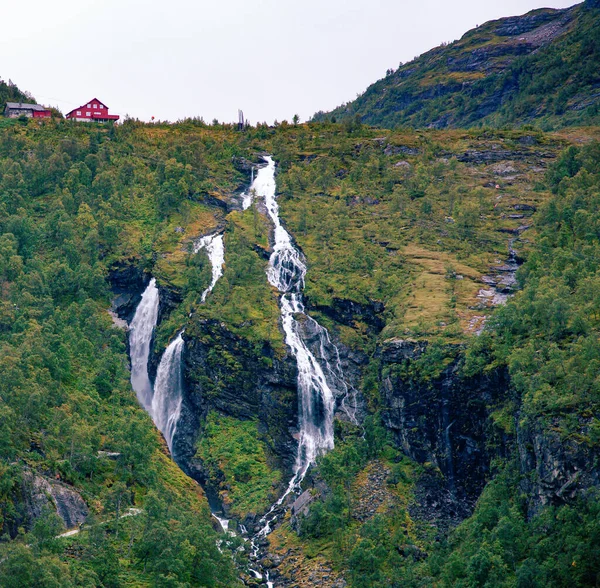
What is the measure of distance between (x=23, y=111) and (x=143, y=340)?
55.9m

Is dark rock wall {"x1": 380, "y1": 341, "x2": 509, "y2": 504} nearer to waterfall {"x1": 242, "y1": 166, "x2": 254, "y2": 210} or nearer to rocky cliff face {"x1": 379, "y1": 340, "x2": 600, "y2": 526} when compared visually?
rocky cliff face {"x1": 379, "y1": 340, "x2": 600, "y2": 526}

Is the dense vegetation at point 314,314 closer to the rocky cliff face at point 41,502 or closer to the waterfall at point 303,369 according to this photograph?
the rocky cliff face at point 41,502

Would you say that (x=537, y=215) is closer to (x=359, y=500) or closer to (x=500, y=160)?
(x=500, y=160)

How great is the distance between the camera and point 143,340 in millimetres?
101875

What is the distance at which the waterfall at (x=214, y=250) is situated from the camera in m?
106

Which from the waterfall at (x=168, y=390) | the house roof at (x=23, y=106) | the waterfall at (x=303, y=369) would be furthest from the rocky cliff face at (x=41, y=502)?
the house roof at (x=23, y=106)

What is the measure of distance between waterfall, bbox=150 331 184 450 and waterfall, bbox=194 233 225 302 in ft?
29.8

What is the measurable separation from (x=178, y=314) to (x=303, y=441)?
19.4 meters

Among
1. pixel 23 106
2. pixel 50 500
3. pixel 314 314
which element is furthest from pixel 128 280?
pixel 23 106

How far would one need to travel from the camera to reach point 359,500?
259 feet

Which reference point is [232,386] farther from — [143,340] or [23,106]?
[23,106]

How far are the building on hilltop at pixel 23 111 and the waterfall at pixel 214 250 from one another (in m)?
44.5

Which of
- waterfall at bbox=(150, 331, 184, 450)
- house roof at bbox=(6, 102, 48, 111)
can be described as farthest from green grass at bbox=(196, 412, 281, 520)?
house roof at bbox=(6, 102, 48, 111)

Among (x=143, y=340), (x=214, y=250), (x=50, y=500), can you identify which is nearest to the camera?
(x=50, y=500)
